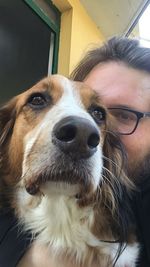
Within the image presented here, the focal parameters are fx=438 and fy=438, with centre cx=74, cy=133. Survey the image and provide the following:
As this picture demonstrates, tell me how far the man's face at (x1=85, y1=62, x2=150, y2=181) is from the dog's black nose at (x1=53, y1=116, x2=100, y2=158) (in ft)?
1.31

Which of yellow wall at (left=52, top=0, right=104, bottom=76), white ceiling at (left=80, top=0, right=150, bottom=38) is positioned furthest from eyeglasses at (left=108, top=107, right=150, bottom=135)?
white ceiling at (left=80, top=0, right=150, bottom=38)

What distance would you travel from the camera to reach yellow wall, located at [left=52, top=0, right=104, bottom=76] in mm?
2586

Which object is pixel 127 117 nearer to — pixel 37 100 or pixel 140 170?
pixel 140 170

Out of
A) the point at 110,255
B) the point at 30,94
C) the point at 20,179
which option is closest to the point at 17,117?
the point at 30,94

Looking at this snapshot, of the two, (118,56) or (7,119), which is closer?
(7,119)

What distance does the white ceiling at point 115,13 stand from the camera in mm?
2861

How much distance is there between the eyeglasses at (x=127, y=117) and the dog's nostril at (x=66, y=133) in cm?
48

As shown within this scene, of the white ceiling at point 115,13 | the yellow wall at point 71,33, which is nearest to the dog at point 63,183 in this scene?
the yellow wall at point 71,33

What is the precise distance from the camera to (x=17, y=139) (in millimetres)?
1209

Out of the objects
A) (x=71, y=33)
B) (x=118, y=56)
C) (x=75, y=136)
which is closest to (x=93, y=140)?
(x=75, y=136)

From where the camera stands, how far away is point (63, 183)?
3.23 ft

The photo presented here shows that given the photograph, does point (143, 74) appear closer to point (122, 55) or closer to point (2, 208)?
point (122, 55)

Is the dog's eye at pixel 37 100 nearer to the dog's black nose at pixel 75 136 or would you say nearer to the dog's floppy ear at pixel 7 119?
the dog's floppy ear at pixel 7 119

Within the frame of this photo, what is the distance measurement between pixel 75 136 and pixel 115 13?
226cm
